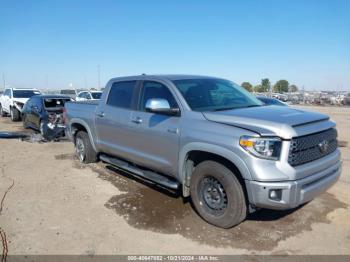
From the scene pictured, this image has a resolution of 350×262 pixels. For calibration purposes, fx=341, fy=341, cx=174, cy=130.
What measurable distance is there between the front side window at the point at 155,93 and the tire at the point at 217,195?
108 cm

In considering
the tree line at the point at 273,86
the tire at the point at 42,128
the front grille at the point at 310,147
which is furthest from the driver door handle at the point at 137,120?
the tree line at the point at 273,86

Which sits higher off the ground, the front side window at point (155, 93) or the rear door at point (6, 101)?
the front side window at point (155, 93)

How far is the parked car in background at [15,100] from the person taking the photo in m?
17.4

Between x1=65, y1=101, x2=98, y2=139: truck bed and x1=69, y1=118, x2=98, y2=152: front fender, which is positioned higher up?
x1=65, y1=101, x2=98, y2=139: truck bed

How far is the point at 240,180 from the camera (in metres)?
4.14

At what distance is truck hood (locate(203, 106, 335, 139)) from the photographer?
3.79 metres

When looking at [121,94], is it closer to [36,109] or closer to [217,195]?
[217,195]

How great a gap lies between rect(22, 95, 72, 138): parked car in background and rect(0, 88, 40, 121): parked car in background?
5.22 meters

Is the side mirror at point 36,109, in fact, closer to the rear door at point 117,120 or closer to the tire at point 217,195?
the rear door at point 117,120

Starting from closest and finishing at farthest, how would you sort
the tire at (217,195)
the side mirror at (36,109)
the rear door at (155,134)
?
the tire at (217,195) < the rear door at (155,134) < the side mirror at (36,109)

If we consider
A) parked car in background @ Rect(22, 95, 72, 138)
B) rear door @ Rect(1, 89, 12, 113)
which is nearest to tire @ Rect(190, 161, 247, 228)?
parked car in background @ Rect(22, 95, 72, 138)

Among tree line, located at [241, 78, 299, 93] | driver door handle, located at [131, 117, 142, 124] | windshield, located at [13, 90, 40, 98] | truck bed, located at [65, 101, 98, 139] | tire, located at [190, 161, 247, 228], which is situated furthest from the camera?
tree line, located at [241, 78, 299, 93]

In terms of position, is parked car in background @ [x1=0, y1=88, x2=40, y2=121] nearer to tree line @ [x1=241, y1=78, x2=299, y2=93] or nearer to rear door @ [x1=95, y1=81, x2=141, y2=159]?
rear door @ [x1=95, y1=81, x2=141, y2=159]

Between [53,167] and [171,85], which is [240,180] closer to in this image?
[171,85]
